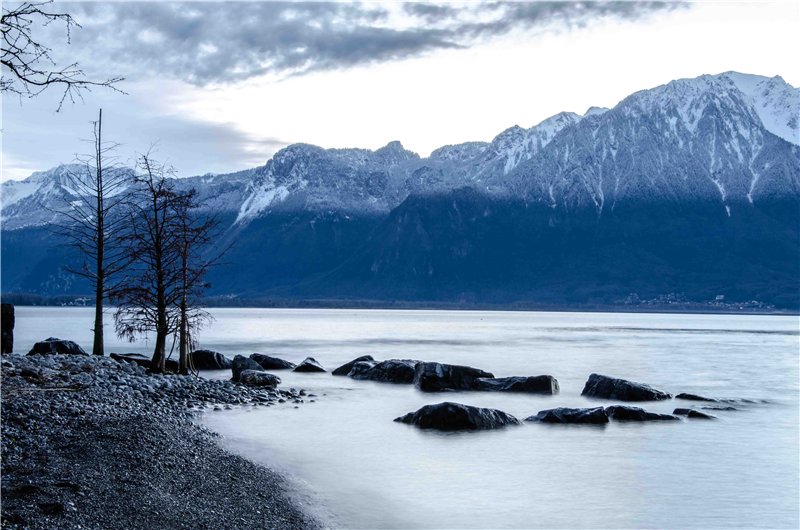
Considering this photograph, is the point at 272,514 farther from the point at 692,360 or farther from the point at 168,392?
the point at 692,360

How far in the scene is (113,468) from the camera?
1639 centimetres

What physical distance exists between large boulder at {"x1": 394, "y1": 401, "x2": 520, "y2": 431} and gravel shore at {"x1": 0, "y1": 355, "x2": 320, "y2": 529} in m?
8.56

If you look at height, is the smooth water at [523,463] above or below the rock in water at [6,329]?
below

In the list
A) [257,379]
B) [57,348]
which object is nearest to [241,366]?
[257,379]

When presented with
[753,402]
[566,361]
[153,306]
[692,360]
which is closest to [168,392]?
[153,306]

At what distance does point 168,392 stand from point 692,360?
174 ft

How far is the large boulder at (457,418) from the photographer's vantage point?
3061 centimetres

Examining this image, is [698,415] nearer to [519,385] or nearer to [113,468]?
[519,385]

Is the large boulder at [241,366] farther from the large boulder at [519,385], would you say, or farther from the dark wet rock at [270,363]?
the large boulder at [519,385]

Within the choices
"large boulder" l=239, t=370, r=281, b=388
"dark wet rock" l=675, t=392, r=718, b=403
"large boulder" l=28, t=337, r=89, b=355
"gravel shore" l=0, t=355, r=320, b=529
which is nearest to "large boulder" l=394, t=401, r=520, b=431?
"gravel shore" l=0, t=355, r=320, b=529

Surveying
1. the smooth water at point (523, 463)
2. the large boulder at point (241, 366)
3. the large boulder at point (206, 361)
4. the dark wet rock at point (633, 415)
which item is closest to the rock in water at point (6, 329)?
the smooth water at point (523, 463)

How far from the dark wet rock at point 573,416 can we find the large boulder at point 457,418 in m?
1.94

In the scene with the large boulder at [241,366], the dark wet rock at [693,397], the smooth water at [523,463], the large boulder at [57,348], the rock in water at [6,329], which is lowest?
the smooth water at [523,463]

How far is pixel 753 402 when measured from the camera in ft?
143
